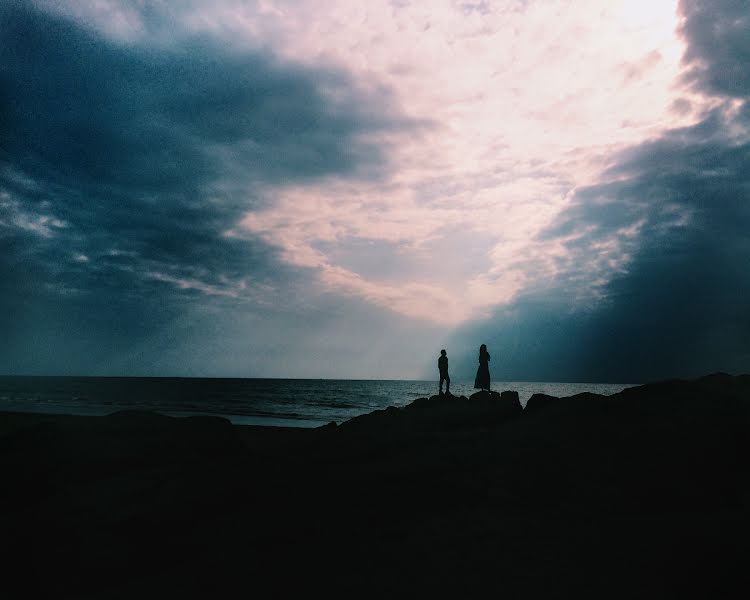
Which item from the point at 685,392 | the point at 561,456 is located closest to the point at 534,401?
the point at 685,392

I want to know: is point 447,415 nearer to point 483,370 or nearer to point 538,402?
point 538,402

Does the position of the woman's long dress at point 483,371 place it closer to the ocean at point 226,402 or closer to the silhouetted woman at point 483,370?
the silhouetted woman at point 483,370

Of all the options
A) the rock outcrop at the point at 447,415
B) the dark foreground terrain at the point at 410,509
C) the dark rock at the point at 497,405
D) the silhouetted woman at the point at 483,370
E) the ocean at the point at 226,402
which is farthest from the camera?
the ocean at the point at 226,402

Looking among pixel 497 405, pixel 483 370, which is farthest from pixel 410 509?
pixel 483 370

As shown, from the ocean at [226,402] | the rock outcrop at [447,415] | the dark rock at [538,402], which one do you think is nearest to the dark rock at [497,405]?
the rock outcrop at [447,415]

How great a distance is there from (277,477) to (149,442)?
3385 millimetres

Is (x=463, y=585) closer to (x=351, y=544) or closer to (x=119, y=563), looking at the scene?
(x=351, y=544)

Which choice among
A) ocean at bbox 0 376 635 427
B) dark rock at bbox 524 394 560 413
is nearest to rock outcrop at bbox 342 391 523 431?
dark rock at bbox 524 394 560 413

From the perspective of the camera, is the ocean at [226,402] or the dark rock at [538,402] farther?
the ocean at [226,402]

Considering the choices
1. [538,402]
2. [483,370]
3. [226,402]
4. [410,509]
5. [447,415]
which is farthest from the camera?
[226,402]

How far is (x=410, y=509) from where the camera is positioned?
586 cm

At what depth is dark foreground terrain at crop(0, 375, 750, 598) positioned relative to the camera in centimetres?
445

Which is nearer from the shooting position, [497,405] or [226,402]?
[497,405]

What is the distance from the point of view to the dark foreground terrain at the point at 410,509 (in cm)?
445
